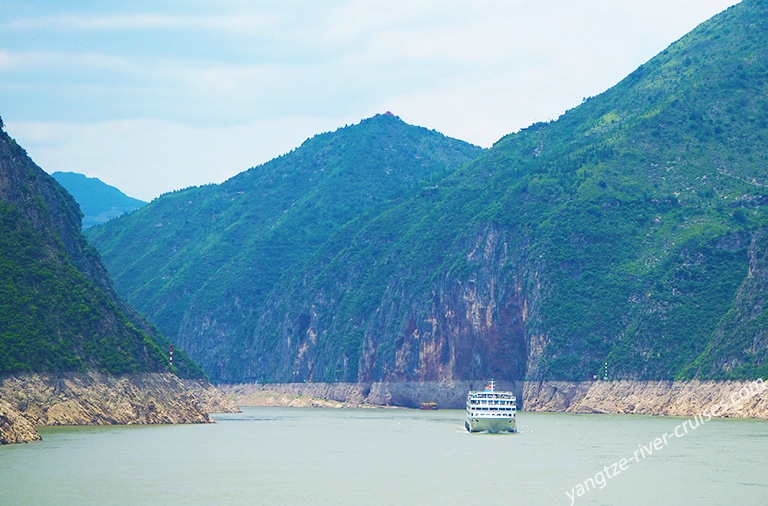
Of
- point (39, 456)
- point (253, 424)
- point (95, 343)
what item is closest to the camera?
point (39, 456)

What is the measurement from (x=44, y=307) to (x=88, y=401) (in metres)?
11.3

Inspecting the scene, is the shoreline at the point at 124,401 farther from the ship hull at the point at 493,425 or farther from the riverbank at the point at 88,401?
the ship hull at the point at 493,425

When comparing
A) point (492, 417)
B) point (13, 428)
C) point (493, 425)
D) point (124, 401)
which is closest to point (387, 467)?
point (13, 428)

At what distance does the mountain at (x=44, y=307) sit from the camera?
13812cm

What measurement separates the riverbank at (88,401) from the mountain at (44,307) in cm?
125

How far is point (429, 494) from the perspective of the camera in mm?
93250

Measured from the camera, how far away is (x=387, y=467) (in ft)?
369

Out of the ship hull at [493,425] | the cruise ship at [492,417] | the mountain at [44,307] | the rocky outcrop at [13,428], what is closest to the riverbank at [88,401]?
the rocky outcrop at [13,428]

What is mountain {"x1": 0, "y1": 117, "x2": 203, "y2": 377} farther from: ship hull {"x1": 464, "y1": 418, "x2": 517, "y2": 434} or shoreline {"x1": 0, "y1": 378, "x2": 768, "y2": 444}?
ship hull {"x1": 464, "y1": 418, "x2": 517, "y2": 434}

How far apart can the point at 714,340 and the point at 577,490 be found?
104744mm

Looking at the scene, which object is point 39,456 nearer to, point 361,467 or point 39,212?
point 361,467

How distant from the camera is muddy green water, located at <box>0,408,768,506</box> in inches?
3573

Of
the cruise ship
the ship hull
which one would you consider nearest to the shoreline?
the cruise ship

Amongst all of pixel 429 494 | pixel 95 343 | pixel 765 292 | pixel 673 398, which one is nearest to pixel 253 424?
pixel 95 343
